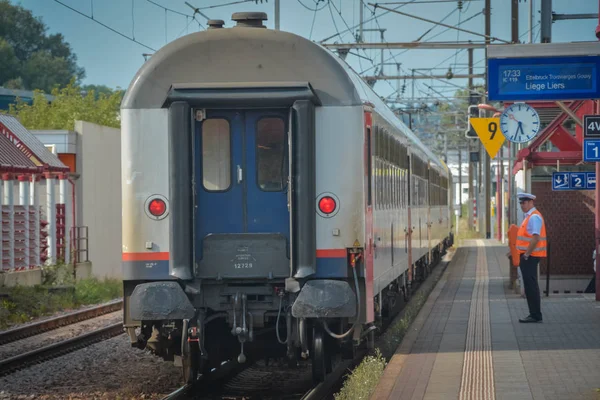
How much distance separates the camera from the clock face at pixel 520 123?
1725cm

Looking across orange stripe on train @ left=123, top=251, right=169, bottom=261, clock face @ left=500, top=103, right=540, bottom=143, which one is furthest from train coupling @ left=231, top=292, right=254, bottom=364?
clock face @ left=500, top=103, right=540, bottom=143

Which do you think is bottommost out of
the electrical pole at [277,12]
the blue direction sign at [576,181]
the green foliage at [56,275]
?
the green foliage at [56,275]

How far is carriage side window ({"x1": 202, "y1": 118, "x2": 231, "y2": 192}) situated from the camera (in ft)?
34.4

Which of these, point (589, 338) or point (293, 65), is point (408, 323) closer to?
point (589, 338)

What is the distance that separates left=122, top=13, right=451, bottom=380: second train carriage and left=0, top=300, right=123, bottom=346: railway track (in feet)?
19.5

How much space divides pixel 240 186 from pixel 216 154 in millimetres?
372

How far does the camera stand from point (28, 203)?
24.4 meters

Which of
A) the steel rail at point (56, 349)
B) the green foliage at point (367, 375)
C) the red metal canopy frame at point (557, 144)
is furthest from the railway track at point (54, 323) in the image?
the red metal canopy frame at point (557, 144)

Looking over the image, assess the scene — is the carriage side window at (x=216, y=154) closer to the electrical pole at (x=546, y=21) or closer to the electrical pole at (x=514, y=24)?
the electrical pole at (x=546, y=21)

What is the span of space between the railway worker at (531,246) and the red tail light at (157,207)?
594 cm

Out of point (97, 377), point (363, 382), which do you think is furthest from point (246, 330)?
point (97, 377)

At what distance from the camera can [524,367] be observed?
36.0 feet

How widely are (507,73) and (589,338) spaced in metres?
4.93

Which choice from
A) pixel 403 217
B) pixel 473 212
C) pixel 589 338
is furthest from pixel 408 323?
pixel 473 212
